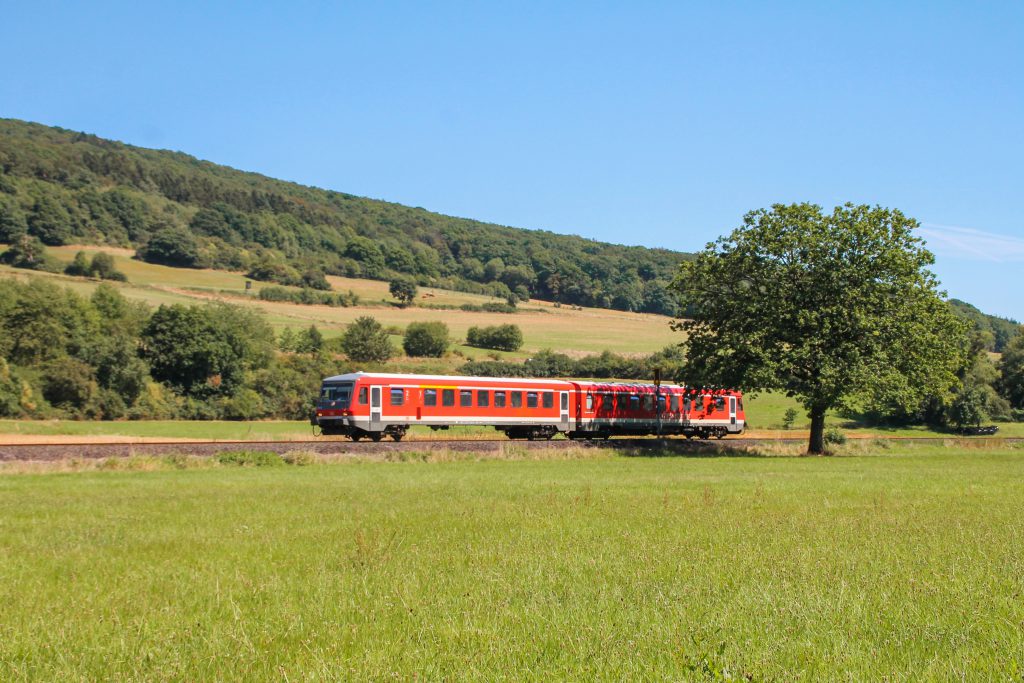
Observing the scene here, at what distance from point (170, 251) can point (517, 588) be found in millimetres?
127596

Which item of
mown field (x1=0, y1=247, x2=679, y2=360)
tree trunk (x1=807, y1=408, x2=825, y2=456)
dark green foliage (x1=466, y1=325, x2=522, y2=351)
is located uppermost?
mown field (x1=0, y1=247, x2=679, y2=360)

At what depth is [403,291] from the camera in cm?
11800

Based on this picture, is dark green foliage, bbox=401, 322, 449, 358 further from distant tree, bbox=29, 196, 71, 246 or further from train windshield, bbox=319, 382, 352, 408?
distant tree, bbox=29, 196, 71, 246

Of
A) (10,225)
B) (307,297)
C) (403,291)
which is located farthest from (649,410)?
(10,225)

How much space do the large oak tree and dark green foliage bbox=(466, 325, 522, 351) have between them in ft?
172

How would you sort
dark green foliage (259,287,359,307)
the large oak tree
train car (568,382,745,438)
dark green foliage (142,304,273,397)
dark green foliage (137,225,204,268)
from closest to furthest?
the large oak tree → train car (568,382,745,438) → dark green foliage (142,304,273,397) → dark green foliage (259,287,359,307) → dark green foliage (137,225,204,268)


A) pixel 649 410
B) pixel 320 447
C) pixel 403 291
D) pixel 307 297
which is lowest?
pixel 320 447

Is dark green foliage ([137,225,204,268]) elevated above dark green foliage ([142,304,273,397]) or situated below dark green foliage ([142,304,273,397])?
above

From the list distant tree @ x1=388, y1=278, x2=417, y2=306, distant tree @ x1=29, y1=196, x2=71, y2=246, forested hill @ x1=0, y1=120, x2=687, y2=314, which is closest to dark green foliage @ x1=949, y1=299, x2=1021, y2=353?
forested hill @ x1=0, y1=120, x2=687, y2=314

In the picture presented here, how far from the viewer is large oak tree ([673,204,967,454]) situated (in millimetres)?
36812

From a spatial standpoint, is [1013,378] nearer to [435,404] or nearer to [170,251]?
[435,404]

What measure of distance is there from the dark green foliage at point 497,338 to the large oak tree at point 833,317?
172 ft

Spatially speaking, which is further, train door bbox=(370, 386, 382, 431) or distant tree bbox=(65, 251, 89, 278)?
distant tree bbox=(65, 251, 89, 278)

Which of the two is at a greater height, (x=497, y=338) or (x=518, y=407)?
(x=497, y=338)
